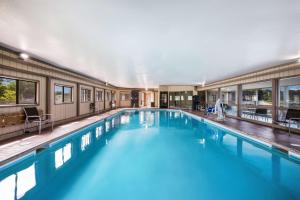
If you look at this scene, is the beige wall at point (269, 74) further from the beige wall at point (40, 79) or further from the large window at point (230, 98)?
the beige wall at point (40, 79)

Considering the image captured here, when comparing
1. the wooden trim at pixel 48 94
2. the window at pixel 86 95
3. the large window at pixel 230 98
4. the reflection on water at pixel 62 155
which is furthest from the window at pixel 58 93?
the large window at pixel 230 98

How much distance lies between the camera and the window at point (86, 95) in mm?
11358

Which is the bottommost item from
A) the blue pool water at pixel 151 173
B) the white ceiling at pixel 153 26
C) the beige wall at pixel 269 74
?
the blue pool water at pixel 151 173

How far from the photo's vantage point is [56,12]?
8.23 feet

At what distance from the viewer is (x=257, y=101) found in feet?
28.4

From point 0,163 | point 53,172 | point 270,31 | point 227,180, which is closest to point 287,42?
point 270,31

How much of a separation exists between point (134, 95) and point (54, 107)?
13.7m

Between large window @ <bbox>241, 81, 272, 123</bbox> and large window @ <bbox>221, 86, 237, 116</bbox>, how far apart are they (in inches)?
37.9

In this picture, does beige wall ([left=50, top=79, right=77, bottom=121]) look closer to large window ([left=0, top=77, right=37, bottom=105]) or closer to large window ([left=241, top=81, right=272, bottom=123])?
large window ([left=0, top=77, right=37, bottom=105])

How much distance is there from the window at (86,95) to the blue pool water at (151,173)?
20.0 ft

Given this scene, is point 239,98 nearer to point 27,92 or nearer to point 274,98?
point 274,98

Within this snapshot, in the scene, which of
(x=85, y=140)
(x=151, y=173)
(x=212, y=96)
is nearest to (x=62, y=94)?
(x=85, y=140)

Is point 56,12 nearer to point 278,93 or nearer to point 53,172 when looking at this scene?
point 53,172

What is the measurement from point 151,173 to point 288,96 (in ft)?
19.8
